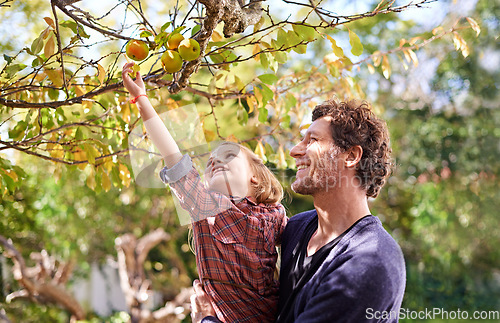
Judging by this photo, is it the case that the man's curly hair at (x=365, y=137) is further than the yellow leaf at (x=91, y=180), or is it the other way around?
the yellow leaf at (x=91, y=180)

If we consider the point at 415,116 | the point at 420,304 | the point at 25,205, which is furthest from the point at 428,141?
the point at 25,205

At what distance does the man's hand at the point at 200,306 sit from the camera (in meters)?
1.22

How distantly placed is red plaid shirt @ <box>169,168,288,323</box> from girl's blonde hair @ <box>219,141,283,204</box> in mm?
162

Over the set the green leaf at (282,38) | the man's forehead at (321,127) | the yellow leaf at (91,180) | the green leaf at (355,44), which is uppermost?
the green leaf at (282,38)

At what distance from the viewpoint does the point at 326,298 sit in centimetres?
101

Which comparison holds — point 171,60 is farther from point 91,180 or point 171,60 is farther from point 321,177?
point 91,180

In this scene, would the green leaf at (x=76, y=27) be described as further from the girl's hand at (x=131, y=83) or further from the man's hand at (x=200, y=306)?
the man's hand at (x=200, y=306)

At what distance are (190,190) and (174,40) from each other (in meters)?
0.35

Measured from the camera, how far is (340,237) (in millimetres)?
1151

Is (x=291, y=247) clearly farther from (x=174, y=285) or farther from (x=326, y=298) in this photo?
(x=174, y=285)

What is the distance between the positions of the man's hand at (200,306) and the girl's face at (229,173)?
0.26 metres

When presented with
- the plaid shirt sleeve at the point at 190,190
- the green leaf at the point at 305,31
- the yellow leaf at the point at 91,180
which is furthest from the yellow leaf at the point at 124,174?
the green leaf at the point at 305,31

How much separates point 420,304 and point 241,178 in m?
4.99

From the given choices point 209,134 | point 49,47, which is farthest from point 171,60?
point 209,134
